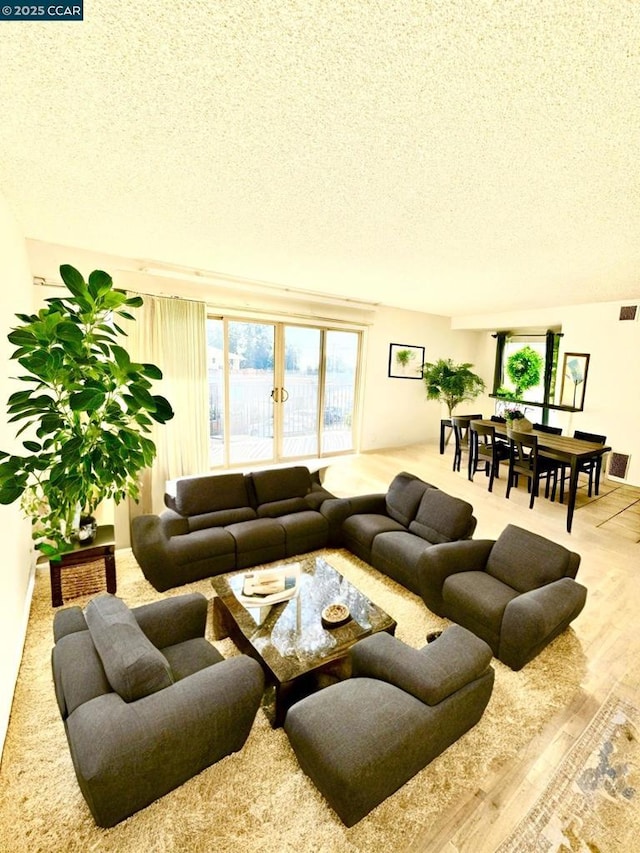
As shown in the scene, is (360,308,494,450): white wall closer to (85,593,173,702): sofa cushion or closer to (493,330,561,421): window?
(493,330,561,421): window

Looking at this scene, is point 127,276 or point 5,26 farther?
point 127,276

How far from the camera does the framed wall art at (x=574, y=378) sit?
5941mm

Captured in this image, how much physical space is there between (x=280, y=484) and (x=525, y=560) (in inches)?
85.3

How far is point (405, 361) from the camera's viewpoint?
23.1 feet

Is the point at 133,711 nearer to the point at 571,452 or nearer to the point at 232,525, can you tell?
the point at 232,525

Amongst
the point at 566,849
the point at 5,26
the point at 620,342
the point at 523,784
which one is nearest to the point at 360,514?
the point at 523,784

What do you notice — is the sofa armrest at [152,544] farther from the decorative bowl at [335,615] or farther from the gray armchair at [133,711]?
the decorative bowl at [335,615]

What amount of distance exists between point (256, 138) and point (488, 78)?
941 millimetres

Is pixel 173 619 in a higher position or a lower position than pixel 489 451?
lower

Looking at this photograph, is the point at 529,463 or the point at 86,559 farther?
the point at 529,463

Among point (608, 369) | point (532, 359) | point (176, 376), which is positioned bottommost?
point (176, 376)

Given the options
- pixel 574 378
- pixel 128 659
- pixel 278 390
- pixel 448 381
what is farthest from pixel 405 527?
pixel 574 378

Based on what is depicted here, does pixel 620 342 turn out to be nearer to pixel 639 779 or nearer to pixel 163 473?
pixel 639 779

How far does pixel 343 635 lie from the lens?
2.06 meters
